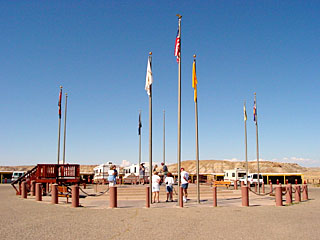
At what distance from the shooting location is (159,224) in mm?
10820

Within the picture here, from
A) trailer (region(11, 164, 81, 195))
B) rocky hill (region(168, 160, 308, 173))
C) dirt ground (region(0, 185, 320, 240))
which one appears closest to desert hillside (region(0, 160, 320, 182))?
rocky hill (region(168, 160, 308, 173))

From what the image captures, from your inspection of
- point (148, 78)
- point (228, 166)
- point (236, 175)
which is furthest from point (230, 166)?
point (148, 78)

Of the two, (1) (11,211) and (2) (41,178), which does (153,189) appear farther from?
(2) (41,178)

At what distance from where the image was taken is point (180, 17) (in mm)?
16891

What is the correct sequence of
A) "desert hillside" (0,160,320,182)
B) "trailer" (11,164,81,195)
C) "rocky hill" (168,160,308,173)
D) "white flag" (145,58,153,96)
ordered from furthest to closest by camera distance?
"rocky hill" (168,160,308,173)
"desert hillside" (0,160,320,182)
"trailer" (11,164,81,195)
"white flag" (145,58,153,96)

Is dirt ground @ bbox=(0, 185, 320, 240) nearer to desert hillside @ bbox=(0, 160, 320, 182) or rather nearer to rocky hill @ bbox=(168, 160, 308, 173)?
desert hillside @ bbox=(0, 160, 320, 182)

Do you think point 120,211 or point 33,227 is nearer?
point 33,227

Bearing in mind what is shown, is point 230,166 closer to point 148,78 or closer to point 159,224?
point 148,78

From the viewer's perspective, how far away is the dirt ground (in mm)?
9058

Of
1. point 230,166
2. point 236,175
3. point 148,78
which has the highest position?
point 148,78

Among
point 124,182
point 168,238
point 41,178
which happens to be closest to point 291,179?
point 124,182

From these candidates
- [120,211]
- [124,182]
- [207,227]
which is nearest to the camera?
[207,227]

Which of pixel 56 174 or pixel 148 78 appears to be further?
pixel 56 174

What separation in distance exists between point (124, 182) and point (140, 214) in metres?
20.8
